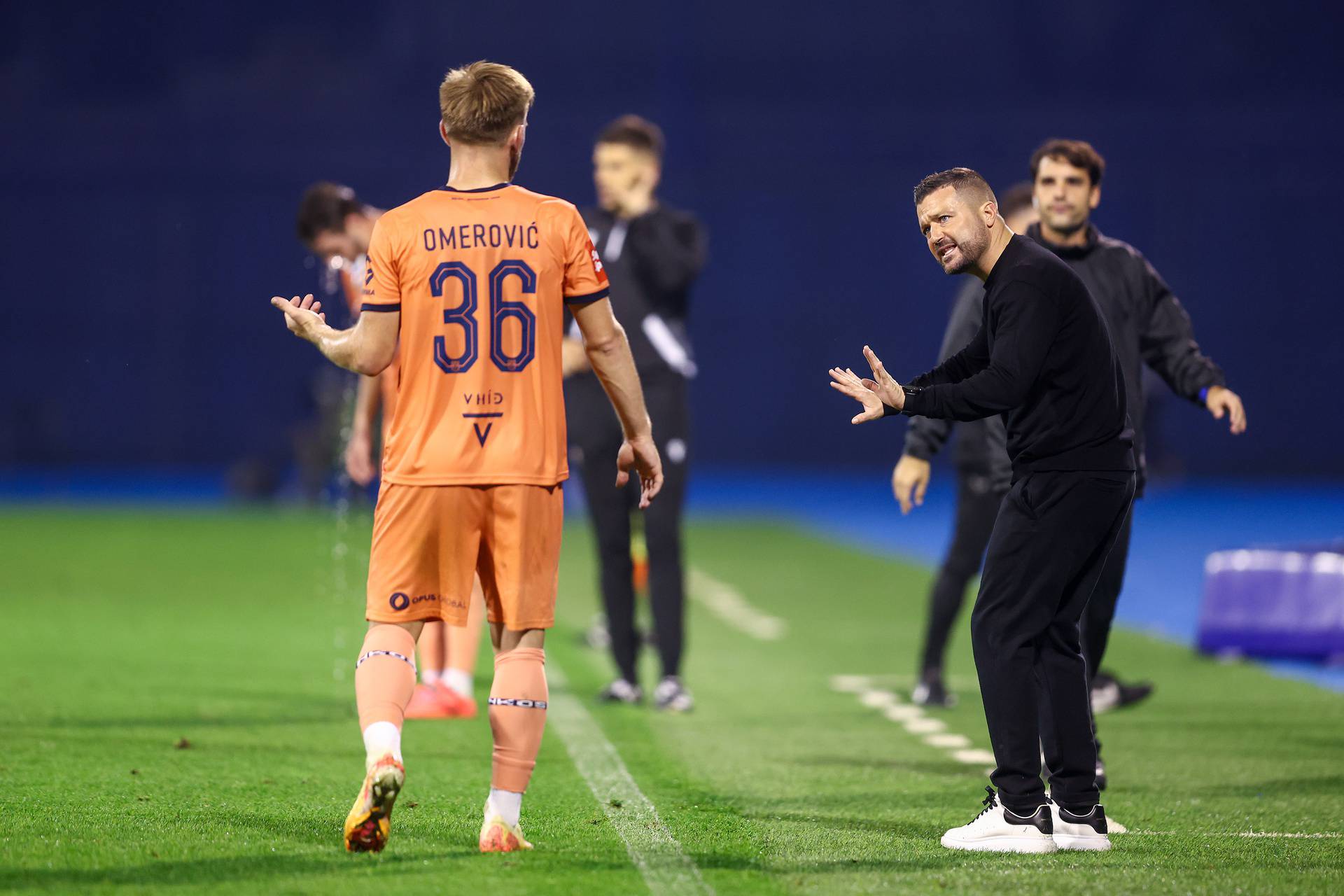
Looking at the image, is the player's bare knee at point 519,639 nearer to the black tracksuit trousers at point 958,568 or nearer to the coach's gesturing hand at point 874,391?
the coach's gesturing hand at point 874,391

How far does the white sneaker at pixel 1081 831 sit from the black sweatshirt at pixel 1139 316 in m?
1.39

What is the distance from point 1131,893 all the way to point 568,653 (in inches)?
214

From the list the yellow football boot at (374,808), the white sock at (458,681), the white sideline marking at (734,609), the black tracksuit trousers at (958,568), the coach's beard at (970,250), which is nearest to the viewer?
the yellow football boot at (374,808)

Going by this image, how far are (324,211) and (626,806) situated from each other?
8.90ft

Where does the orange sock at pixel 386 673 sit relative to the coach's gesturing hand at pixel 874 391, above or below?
below

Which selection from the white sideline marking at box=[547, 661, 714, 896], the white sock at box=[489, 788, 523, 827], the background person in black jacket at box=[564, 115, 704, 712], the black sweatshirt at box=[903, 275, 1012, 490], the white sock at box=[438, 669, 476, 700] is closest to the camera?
the white sideline marking at box=[547, 661, 714, 896]

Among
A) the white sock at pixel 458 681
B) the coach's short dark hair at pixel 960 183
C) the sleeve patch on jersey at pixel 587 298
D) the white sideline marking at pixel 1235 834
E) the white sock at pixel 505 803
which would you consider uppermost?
the coach's short dark hair at pixel 960 183

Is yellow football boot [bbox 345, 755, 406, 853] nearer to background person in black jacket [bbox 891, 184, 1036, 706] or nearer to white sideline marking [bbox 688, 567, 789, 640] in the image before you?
background person in black jacket [bbox 891, 184, 1036, 706]

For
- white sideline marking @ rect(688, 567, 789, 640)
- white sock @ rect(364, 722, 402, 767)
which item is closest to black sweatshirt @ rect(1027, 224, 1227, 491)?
white sock @ rect(364, 722, 402, 767)

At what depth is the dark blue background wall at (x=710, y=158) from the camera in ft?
94.5

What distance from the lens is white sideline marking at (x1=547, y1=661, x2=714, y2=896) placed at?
400 centimetres

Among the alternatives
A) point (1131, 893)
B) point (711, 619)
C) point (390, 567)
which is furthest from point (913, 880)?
point (711, 619)

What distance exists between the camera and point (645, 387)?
706cm

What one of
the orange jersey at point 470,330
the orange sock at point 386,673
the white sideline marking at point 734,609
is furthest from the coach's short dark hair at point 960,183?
the white sideline marking at point 734,609
